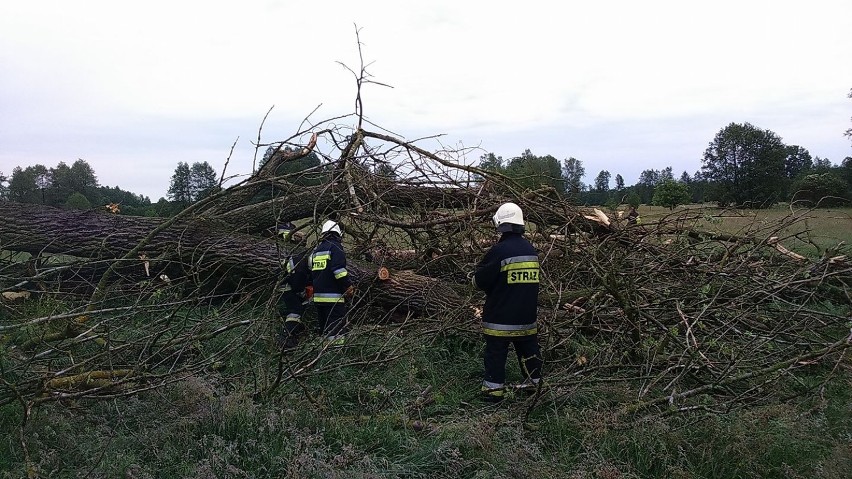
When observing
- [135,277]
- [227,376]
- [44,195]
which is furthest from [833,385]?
[44,195]

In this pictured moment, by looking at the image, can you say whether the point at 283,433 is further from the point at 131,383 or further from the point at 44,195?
the point at 44,195

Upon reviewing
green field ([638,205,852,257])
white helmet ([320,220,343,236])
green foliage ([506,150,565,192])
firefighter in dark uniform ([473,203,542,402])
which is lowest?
A: firefighter in dark uniform ([473,203,542,402])

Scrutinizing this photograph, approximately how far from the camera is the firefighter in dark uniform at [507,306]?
12.1ft

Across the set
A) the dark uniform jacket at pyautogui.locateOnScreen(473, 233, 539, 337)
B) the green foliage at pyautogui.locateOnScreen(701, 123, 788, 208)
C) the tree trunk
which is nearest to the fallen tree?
the tree trunk

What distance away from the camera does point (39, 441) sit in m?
2.68

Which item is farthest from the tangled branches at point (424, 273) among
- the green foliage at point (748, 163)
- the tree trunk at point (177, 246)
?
the green foliage at point (748, 163)

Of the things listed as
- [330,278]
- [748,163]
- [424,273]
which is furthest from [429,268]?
[748,163]

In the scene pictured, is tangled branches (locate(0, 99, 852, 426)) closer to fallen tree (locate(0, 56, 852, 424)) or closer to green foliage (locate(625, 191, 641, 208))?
fallen tree (locate(0, 56, 852, 424))

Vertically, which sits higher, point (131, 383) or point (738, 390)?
point (131, 383)

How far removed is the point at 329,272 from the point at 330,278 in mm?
61

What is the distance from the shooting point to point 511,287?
369 centimetres

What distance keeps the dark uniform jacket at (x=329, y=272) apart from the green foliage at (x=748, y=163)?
38.3 feet

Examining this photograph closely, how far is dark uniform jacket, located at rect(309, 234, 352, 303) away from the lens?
4859mm

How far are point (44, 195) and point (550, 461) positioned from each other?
6.06 meters
